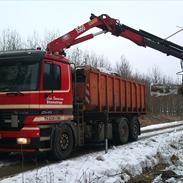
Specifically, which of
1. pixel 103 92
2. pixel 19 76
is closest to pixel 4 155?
pixel 19 76

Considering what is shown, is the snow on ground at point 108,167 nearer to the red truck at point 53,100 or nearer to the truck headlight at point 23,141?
the truck headlight at point 23,141

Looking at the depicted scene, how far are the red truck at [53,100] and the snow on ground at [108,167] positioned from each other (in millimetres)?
1550

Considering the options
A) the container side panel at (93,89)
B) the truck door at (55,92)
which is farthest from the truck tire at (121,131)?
the truck door at (55,92)

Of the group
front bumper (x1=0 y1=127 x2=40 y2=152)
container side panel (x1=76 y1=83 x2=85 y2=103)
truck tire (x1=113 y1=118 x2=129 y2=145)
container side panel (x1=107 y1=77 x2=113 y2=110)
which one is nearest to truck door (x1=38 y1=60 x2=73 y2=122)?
front bumper (x1=0 y1=127 x2=40 y2=152)

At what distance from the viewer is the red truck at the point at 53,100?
520 inches

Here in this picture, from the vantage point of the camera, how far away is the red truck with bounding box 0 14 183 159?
13.2 metres

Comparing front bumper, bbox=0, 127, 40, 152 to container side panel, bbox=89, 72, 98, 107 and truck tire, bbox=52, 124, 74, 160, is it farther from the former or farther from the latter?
container side panel, bbox=89, 72, 98, 107

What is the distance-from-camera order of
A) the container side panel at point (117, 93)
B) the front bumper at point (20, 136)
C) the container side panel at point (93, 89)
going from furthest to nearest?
the container side panel at point (117, 93), the container side panel at point (93, 89), the front bumper at point (20, 136)

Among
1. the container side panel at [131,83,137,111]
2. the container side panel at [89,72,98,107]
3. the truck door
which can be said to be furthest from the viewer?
the container side panel at [131,83,137,111]

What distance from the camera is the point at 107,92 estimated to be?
17.9 m

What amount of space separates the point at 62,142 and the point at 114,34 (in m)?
6.63

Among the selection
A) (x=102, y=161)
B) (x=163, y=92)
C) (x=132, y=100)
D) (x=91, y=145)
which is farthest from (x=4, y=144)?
(x=163, y=92)

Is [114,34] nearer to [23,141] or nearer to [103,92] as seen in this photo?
[103,92]

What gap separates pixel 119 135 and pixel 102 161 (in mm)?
6932
